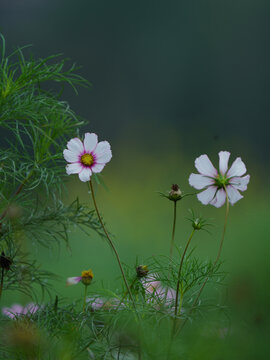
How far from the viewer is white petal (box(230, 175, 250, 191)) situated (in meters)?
0.60

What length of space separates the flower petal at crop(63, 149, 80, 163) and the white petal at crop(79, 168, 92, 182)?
2cm

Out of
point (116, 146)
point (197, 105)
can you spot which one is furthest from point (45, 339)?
point (197, 105)

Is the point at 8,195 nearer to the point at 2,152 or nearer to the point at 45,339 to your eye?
the point at 2,152

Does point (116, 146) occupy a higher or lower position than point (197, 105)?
lower

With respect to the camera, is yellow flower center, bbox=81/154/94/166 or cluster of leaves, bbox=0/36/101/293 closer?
yellow flower center, bbox=81/154/94/166

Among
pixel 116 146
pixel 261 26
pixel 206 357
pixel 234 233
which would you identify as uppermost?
pixel 261 26

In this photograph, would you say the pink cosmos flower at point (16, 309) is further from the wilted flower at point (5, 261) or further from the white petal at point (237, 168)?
the white petal at point (237, 168)

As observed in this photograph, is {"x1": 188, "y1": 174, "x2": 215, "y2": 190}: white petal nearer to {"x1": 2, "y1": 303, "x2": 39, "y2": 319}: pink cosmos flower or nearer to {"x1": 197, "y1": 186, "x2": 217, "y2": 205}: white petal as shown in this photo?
{"x1": 197, "y1": 186, "x2": 217, "y2": 205}: white petal

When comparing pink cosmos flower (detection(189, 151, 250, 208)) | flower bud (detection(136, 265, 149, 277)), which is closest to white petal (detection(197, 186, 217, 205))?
pink cosmos flower (detection(189, 151, 250, 208))

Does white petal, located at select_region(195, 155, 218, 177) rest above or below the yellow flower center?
above

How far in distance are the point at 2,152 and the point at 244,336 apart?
0.42 metres

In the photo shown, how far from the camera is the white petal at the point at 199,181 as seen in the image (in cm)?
Result: 61

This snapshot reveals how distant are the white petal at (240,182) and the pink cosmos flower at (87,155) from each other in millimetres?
153

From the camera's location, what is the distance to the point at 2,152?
73 centimetres
